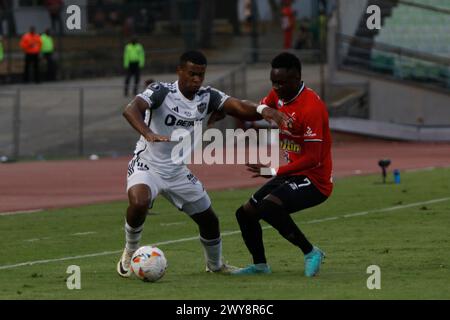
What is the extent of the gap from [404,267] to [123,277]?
2.86 metres

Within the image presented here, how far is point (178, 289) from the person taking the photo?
458 inches

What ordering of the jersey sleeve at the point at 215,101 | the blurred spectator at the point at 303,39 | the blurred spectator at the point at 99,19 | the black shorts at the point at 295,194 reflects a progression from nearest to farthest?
the black shorts at the point at 295,194 < the jersey sleeve at the point at 215,101 < the blurred spectator at the point at 303,39 < the blurred spectator at the point at 99,19

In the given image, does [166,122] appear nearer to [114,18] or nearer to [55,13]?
[55,13]

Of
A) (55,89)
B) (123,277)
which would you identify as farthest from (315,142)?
(55,89)

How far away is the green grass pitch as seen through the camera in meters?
11.5

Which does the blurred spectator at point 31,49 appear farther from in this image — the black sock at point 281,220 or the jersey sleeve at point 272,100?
the black sock at point 281,220

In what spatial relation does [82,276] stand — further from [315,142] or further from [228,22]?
[228,22]

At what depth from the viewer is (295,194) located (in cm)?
1259

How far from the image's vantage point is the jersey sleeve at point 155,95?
12656 mm

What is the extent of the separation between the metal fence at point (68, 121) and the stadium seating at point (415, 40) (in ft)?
18.3

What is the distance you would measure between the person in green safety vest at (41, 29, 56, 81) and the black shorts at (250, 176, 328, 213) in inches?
1301

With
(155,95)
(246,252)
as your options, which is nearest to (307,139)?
(155,95)

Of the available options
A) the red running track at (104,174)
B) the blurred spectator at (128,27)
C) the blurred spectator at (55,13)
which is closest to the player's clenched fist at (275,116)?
the red running track at (104,174)

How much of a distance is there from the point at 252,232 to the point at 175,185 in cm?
89
